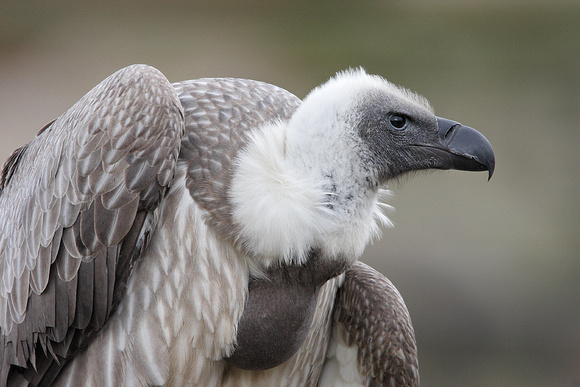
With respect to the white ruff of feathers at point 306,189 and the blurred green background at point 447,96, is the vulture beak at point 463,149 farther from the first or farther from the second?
the blurred green background at point 447,96

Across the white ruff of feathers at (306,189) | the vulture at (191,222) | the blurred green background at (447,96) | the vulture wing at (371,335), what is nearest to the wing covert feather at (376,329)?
the vulture wing at (371,335)

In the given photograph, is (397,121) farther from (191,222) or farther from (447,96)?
(447,96)

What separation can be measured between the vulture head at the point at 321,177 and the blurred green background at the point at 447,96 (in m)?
4.28

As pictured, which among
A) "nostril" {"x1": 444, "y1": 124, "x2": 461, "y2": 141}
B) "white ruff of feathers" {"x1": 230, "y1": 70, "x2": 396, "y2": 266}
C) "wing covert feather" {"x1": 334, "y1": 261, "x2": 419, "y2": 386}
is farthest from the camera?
"wing covert feather" {"x1": 334, "y1": 261, "x2": 419, "y2": 386}

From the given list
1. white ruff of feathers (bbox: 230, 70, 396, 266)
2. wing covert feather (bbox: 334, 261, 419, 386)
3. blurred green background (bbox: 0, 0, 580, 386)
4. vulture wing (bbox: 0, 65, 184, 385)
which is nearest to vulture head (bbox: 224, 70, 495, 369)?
white ruff of feathers (bbox: 230, 70, 396, 266)

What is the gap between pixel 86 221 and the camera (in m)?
2.75

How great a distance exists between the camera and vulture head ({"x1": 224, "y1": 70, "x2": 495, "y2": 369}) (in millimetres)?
2740

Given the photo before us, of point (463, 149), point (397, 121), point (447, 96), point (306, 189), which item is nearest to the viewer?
point (306, 189)

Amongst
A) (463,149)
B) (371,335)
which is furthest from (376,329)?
(463,149)

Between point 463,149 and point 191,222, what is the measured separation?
→ 3.53 ft

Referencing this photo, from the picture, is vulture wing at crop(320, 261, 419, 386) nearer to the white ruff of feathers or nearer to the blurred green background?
the white ruff of feathers

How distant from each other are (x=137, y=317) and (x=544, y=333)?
5646mm

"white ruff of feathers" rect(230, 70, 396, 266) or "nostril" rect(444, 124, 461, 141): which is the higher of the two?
"nostril" rect(444, 124, 461, 141)

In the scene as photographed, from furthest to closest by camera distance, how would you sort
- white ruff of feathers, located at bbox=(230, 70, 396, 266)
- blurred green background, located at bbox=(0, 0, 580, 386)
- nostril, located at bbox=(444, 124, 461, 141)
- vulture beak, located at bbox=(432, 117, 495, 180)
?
blurred green background, located at bbox=(0, 0, 580, 386) → nostril, located at bbox=(444, 124, 461, 141) → vulture beak, located at bbox=(432, 117, 495, 180) → white ruff of feathers, located at bbox=(230, 70, 396, 266)
